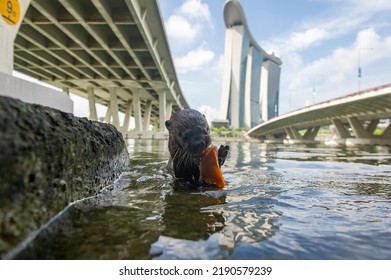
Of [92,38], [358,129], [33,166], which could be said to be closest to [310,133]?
[358,129]

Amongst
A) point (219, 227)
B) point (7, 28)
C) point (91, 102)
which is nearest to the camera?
point (219, 227)

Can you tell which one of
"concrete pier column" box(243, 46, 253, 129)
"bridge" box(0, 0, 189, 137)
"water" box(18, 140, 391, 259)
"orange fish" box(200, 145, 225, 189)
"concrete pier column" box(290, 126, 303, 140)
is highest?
"concrete pier column" box(243, 46, 253, 129)

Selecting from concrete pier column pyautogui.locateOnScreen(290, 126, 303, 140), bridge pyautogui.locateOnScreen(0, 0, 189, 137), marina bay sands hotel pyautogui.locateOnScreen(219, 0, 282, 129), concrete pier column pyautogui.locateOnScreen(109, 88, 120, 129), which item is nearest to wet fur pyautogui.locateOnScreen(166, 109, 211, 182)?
bridge pyautogui.locateOnScreen(0, 0, 189, 137)

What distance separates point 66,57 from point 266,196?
31662 millimetres

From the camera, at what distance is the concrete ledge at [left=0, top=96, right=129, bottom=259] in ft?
5.06

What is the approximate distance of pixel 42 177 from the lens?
6.25 feet

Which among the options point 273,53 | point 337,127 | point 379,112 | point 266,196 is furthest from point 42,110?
point 273,53

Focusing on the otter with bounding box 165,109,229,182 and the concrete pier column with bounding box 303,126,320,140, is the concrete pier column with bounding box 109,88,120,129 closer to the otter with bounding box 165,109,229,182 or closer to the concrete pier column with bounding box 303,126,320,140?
the concrete pier column with bounding box 303,126,320,140

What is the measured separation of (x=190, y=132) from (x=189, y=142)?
0.47 ft

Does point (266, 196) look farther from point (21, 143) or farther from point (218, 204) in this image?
point (21, 143)

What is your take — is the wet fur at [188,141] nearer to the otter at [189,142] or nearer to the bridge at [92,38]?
the otter at [189,142]

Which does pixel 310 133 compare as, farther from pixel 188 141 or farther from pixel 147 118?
pixel 188 141

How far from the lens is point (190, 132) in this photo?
4145 millimetres

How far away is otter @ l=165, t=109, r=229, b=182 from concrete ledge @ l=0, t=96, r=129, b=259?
62.6 inches
